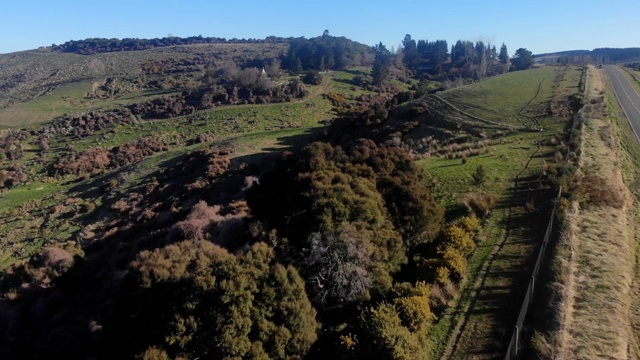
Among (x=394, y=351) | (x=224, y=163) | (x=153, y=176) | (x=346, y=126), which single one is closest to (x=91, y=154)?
(x=153, y=176)

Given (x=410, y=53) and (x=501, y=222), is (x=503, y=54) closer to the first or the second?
(x=410, y=53)

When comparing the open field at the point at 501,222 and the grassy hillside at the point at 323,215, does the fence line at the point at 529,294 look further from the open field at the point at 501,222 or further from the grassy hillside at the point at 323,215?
the grassy hillside at the point at 323,215

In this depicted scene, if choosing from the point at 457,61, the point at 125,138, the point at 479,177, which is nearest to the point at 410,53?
the point at 457,61

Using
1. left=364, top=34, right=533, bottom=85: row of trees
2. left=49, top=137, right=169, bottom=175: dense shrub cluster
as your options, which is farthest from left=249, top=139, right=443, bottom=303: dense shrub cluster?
left=364, top=34, right=533, bottom=85: row of trees

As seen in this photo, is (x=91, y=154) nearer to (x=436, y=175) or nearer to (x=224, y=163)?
(x=224, y=163)

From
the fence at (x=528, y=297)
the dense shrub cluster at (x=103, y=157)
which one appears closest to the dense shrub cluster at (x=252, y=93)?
the dense shrub cluster at (x=103, y=157)
